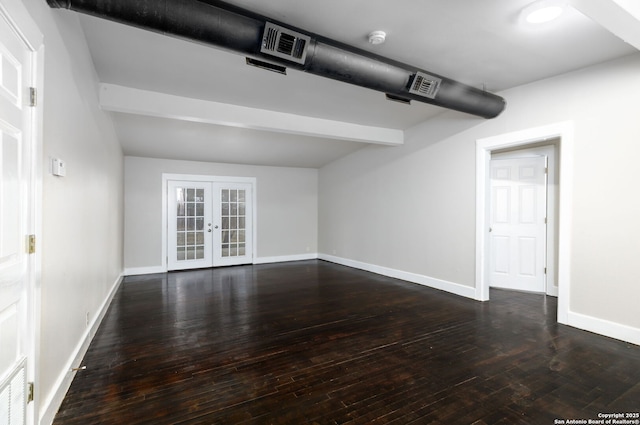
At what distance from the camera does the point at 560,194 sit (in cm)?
341

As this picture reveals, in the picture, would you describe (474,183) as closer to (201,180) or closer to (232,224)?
(232,224)

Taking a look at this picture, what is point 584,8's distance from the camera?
6.36ft

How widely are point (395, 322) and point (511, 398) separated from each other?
149cm

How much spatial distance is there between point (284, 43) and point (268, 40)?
13 centimetres

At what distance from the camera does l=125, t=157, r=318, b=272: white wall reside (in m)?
6.30

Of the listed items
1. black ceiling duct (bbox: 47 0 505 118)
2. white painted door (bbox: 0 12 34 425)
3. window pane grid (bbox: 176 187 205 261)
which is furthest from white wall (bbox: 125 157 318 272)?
white painted door (bbox: 0 12 34 425)

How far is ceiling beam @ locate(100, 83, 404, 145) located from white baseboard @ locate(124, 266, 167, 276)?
3.87m

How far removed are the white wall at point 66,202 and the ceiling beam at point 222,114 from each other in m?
0.28

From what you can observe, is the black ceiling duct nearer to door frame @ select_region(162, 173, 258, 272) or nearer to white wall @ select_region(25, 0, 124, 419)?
white wall @ select_region(25, 0, 124, 419)

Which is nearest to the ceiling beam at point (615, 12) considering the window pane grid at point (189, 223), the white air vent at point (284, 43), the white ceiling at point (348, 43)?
the white ceiling at point (348, 43)

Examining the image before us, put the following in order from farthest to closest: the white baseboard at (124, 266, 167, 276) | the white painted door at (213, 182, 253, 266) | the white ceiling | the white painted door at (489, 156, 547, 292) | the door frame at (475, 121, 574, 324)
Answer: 1. the white painted door at (213, 182, 253, 266)
2. the white baseboard at (124, 266, 167, 276)
3. the white painted door at (489, 156, 547, 292)
4. the door frame at (475, 121, 574, 324)
5. the white ceiling

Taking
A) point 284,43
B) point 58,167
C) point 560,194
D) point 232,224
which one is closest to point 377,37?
point 284,43

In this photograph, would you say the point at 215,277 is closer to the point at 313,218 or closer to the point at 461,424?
the point at 313,218

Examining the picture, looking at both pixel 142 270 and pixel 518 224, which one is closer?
pixel 518 224
